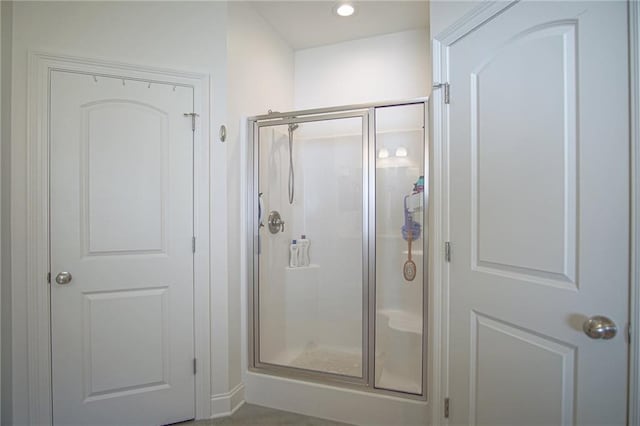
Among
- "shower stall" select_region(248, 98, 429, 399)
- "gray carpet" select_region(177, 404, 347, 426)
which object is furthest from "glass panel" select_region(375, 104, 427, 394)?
"gray carpet" select_region(177, 404, 347, 426)

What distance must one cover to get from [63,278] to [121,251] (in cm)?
30

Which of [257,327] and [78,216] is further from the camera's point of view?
[257,327]

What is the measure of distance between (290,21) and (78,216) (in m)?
2.01

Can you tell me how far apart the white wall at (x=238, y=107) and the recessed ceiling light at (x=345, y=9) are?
0.58 meters

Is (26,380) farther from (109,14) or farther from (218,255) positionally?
(109,14)

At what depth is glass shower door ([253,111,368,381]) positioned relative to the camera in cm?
227

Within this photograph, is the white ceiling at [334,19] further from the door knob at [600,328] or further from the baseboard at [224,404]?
the baseboard at [224,404]

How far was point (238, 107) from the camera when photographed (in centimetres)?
223

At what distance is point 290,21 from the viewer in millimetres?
2557

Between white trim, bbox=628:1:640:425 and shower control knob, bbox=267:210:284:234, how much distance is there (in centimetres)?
197

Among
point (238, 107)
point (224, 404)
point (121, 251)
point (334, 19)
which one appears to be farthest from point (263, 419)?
point (334, 19)

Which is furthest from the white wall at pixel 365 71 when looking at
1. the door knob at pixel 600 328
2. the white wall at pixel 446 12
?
the door knob at pixel 600 328

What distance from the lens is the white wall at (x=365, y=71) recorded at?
2.69 m

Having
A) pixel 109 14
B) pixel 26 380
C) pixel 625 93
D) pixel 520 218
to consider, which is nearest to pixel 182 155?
pixel 109 14
